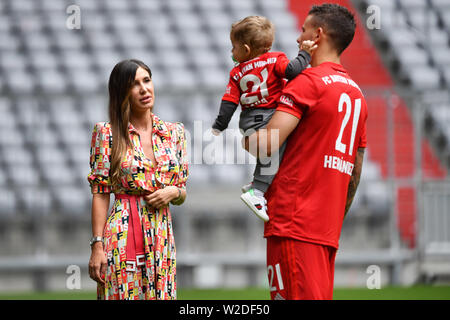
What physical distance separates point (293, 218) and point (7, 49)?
8553 millimetres

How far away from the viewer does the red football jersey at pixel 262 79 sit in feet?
7.61

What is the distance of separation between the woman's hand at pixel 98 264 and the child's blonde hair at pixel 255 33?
35.3 inches

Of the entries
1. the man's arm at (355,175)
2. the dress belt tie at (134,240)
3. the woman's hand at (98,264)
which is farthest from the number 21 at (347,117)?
the woman's hand at (98,264)

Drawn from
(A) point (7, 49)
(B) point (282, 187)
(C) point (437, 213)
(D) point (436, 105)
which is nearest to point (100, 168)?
(B) point (282, 187)

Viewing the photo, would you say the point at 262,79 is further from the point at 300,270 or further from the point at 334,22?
the point at 300,270

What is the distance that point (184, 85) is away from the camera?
9.40 m

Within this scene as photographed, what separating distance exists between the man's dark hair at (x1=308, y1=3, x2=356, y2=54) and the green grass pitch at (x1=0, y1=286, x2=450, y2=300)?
11.9 feet

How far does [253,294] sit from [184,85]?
14.0ft
